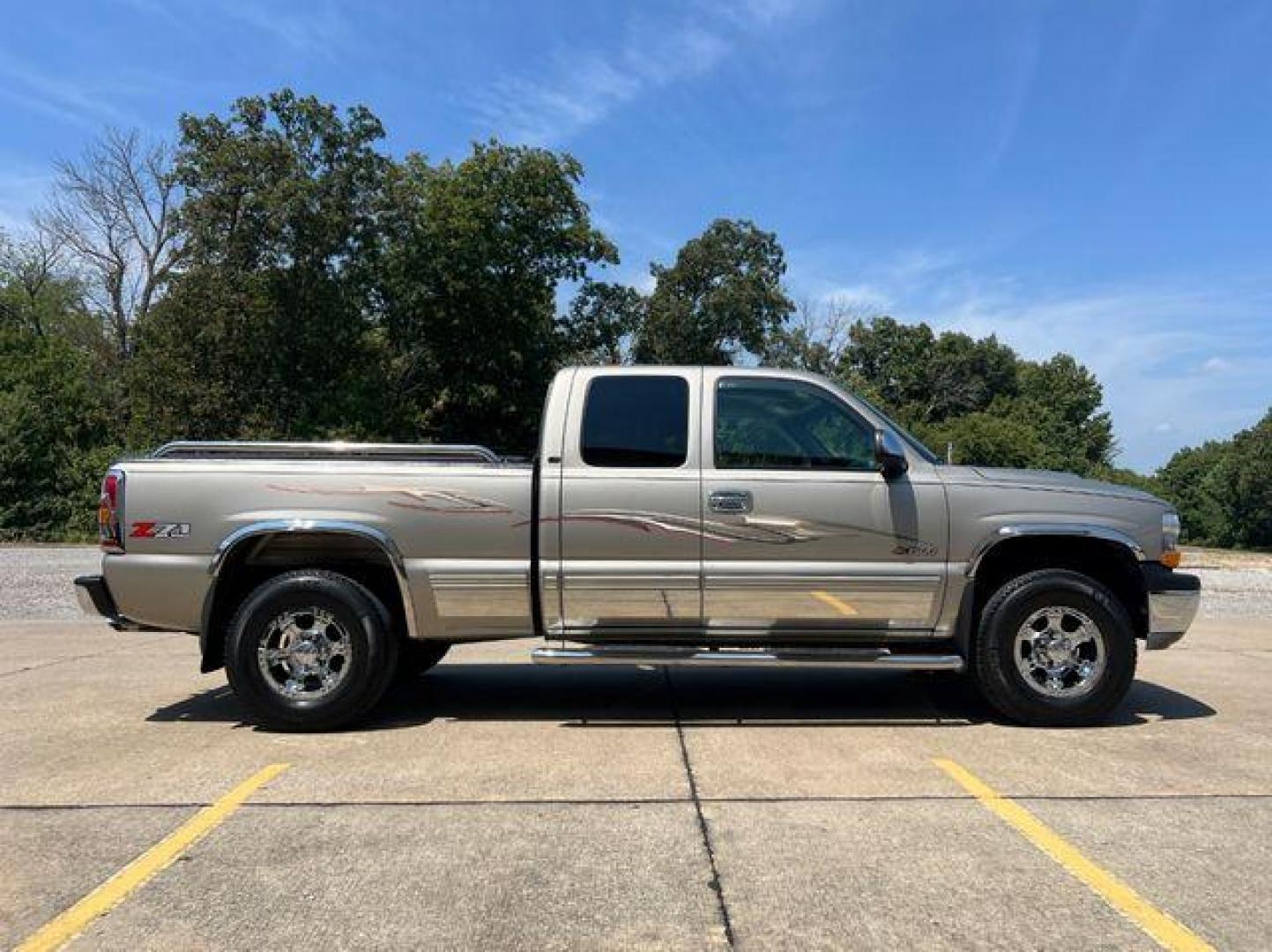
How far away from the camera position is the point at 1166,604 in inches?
237

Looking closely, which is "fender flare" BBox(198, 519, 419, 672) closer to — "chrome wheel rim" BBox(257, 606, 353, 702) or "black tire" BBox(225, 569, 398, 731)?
"black tire" BBox(225, 569, 398, 731)

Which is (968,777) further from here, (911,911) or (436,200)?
(436,200)

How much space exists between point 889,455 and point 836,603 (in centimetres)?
92

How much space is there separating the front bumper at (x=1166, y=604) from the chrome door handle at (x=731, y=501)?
2.41 meters

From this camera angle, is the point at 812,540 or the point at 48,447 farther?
the point at 48,447

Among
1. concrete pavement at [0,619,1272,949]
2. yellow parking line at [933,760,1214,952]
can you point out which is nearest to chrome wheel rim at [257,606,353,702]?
concrete pavement at [0,619,1272,949]

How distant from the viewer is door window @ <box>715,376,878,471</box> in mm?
6074

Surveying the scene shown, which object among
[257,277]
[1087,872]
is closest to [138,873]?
[1087,872]

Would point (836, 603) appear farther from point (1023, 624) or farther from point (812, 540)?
point (1023, 624)

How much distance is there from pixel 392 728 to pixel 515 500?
157 cm

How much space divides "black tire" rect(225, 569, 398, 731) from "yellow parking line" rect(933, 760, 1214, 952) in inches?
127

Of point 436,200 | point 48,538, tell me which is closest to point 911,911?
point 48,538

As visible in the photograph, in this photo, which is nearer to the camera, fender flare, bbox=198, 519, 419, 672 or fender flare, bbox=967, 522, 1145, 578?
fender flare, bbox=198, 519, 419, 672

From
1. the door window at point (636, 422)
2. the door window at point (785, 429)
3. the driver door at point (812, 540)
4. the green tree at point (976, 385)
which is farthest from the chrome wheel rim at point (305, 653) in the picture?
the green tree at point (976, 385)
